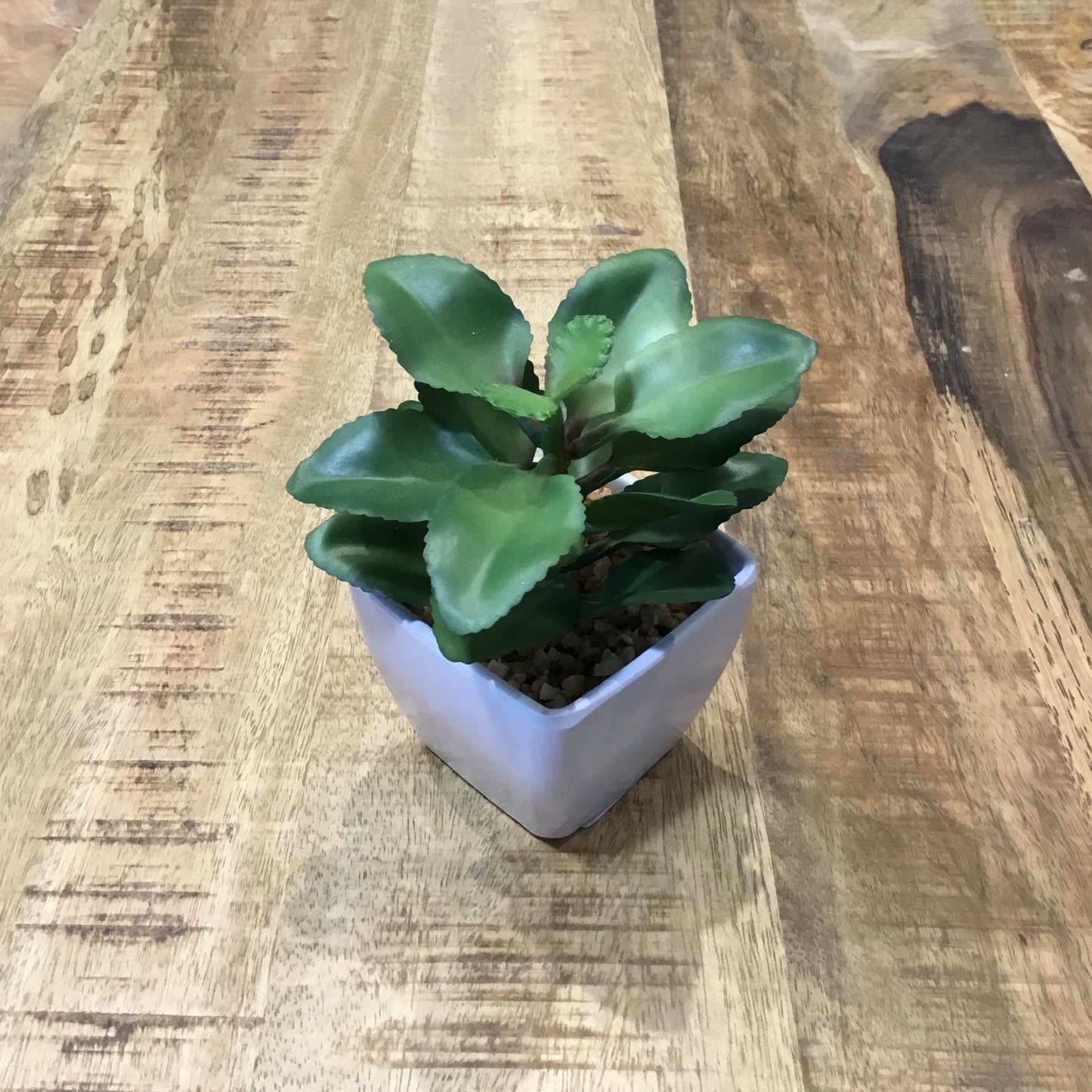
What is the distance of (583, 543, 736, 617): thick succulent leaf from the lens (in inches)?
15.6

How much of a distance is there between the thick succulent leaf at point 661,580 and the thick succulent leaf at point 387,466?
0.07m

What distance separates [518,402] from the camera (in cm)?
36

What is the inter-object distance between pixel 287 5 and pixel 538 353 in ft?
1.95

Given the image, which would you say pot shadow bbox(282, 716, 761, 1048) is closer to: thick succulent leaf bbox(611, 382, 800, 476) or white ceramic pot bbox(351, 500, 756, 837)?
white ceramic pot bbox(351, 500, 756, 837)

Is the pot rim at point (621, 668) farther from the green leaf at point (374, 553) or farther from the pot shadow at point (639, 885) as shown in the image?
the pot shadow at point (639, 885)

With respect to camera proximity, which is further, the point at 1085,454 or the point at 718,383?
the point at 1085,454

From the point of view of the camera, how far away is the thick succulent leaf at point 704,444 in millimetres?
377

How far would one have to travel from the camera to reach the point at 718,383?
367 millimetres

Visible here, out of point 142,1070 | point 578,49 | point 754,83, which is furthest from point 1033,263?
point 142,1070

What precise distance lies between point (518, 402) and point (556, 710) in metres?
0.13

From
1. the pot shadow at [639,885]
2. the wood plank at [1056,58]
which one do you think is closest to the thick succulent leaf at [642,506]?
the pot shadow at [639,885]

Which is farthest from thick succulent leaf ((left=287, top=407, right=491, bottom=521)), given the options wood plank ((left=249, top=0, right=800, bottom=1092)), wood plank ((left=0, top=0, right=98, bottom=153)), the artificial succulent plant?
wood plank ((left=0, top=0, right=98, bottom=153))

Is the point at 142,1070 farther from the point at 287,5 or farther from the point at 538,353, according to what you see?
the point at 287,5

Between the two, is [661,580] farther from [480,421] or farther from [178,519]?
[178,519]
